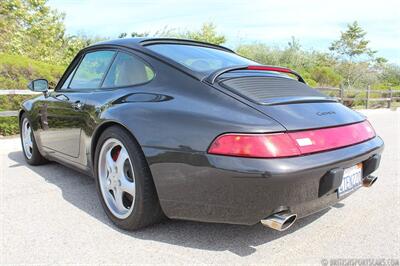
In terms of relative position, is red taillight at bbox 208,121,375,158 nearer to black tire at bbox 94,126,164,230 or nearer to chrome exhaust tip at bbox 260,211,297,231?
chrome exhaust tip at bbox 260,211,297,231

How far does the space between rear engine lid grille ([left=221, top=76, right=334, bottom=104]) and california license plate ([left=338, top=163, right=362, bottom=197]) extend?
54 centimetres

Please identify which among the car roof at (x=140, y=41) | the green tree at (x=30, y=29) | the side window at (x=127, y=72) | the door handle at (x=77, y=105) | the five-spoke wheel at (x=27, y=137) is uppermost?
the green tree at (x=30, y=29)

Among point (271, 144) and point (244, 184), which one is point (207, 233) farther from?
point (271, 144)

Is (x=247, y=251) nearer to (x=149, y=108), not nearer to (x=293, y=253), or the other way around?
(x=293, y=253)

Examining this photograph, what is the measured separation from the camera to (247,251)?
2.27 meters

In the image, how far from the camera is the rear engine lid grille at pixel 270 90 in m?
2.28

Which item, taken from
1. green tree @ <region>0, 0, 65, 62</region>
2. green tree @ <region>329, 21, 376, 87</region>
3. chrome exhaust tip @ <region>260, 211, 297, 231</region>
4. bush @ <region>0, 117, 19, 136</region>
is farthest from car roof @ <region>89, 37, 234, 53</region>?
green tree @ <region>329, 21, 376, 87</region>

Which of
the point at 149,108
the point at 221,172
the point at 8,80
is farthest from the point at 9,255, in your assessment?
the point at 8,80

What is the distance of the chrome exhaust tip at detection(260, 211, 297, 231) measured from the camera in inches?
78.6

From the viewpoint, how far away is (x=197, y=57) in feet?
9.50

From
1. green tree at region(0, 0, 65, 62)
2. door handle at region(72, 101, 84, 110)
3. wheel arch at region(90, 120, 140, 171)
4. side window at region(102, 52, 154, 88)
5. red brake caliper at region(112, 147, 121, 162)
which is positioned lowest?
red brake caliper at region(112, 147, 121, 162)

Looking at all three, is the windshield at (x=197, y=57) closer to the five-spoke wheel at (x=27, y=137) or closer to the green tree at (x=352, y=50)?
the five-spoke wheel at (x=27, y=137)

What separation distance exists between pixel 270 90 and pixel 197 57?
28.5 inches

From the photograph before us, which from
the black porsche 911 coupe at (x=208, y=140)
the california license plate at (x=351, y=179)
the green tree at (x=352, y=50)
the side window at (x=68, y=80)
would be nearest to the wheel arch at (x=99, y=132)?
the black porsche 911 coupe at (x=208, y=140)
